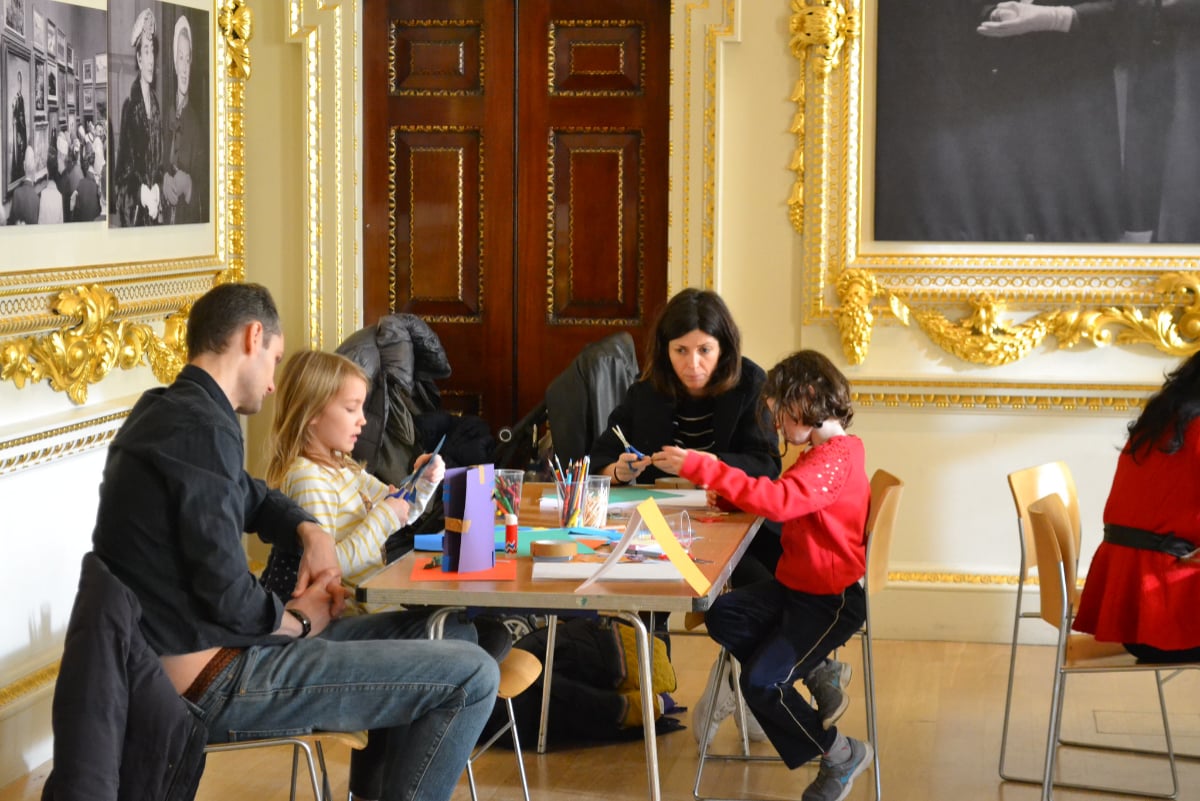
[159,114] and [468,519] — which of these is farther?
[159,114]

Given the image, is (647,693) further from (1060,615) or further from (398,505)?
(1060,615)

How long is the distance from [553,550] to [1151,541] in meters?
1.45

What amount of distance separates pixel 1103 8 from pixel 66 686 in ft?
13.6

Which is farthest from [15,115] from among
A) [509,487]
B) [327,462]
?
[509,487]

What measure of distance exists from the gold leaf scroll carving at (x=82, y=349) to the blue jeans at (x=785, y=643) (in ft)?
6.31

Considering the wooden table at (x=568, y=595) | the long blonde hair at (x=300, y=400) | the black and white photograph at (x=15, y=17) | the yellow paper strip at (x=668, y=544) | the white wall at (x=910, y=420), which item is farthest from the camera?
the white wall at (x=910, y=420)

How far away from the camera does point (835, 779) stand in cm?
373

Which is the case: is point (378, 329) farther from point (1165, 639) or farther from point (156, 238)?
point (1165, 639)

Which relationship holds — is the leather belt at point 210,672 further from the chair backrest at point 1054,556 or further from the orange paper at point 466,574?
→ the chair backrest at point 1054,556

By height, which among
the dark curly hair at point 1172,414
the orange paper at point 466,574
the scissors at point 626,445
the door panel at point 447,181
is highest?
the door panel at point 447,181

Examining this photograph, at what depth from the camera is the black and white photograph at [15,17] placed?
3857 mm

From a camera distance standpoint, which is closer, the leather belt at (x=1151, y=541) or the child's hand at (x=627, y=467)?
the leather belt at (x=1151, y=541)

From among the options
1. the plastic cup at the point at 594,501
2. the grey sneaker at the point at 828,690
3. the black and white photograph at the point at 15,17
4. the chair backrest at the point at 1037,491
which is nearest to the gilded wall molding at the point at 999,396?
the chair backrest at the point at 1037,491

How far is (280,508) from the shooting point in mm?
3156
